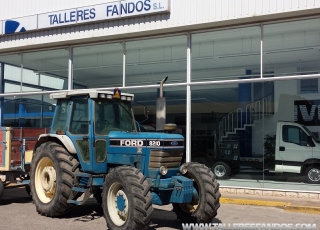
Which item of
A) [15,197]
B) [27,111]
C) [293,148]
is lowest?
[15,197]

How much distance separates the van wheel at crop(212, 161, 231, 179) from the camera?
36.1 feet

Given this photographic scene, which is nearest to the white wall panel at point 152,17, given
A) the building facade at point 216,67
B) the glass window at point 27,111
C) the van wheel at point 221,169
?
the building facade at point 216,67

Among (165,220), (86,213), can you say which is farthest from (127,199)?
(86,213)

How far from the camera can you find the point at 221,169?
436 inches

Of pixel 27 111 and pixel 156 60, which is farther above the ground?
→ pixel 156 60

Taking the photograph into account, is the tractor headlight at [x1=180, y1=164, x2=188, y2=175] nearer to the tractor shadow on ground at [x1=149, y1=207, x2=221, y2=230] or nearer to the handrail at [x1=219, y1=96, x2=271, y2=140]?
the tractor shadow on ground at [x1=149, y1=207, x2=221, y2=230]

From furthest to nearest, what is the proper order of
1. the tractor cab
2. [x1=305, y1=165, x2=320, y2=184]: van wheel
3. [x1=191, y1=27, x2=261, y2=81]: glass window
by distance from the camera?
1. [x1=191, y1=27, x2=261, y2=81]: glass window
2. [x1=305, y1=165, x2=320, y2=184]: van wheel
3. the tractor cab

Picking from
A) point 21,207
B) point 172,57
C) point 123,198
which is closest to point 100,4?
point 172,57

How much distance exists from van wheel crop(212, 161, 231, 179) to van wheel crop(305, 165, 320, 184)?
197 cm

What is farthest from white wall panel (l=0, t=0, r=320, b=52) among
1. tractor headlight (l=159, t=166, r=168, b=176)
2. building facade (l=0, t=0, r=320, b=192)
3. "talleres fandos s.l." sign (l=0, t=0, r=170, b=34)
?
tractor headlight (l=159, t=166, r=168, b=176)

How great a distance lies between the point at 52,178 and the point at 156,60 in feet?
17.8

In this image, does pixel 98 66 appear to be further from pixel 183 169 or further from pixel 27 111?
pixel 183 169

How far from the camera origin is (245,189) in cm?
1067

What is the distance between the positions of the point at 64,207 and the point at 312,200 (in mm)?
5760
